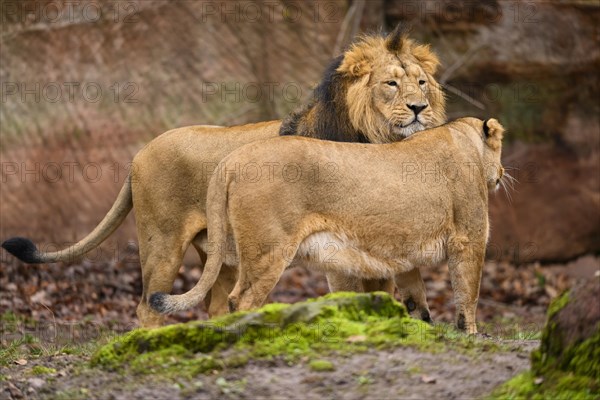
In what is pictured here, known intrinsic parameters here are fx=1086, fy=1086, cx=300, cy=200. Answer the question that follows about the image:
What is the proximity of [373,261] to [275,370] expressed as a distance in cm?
187

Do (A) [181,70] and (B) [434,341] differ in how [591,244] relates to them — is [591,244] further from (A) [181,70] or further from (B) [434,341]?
(B) [434,341]

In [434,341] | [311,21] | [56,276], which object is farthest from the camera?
[311,21]

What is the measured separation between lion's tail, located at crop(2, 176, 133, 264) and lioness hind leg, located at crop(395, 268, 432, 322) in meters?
2.38

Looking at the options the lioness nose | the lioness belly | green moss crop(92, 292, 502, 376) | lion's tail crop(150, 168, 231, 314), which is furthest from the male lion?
green moss crop(92, 292, 502, 376)

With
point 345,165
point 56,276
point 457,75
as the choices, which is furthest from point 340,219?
point 457,75

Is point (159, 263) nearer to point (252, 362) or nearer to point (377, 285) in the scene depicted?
point (377, 285)

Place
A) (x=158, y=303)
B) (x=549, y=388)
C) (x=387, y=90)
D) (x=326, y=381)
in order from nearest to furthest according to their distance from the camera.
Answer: (x=549, y=388) → (x=326, y=381) → (x=158, y=303) → (x=387, y=90)

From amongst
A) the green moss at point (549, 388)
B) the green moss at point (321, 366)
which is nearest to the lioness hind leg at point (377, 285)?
the green moss at point (321, 366)

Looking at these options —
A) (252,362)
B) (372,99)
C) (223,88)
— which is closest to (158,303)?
(252,362)

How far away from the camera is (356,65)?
333 inches

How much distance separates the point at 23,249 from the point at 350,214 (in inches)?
106

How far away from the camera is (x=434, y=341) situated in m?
6.02

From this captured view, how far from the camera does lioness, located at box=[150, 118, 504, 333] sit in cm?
695

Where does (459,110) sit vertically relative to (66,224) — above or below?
above
